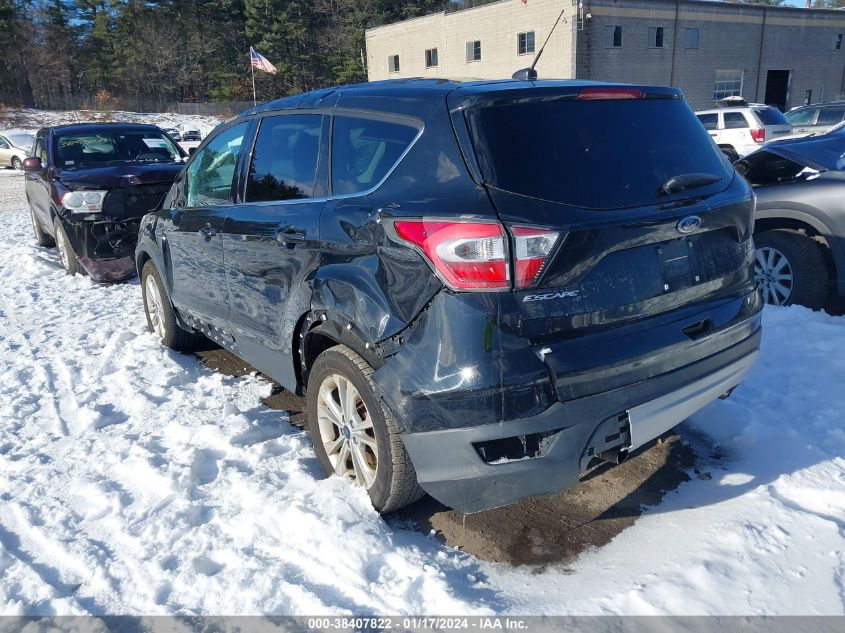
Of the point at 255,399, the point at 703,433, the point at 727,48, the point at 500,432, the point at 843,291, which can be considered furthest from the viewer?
the point at 727,48

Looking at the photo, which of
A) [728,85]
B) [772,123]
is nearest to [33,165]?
[772,123]

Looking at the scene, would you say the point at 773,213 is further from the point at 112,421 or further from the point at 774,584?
the point at 112,421

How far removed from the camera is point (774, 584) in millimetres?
2545

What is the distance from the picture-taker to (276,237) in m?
3.51

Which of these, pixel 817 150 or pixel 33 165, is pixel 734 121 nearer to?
pixel 817 150

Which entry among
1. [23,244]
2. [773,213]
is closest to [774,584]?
[773,213]

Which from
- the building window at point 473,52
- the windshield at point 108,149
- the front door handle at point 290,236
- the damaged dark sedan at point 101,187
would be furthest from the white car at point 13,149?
the front door handle at point 290,236

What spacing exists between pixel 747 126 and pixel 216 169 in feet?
60.2

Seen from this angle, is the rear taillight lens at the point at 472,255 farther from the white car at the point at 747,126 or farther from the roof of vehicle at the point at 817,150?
the white car at the point at 747,126

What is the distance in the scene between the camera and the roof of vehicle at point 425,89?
279 cm

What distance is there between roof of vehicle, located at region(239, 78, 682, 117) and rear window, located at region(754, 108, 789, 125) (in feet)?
60.1

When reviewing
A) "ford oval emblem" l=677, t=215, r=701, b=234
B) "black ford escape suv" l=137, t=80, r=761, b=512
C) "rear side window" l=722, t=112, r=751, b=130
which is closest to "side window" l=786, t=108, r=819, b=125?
"rear side window" l=722, t=112, r=751, b=130

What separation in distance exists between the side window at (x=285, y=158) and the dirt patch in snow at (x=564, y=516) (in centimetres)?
175

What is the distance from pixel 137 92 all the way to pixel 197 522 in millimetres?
71747
